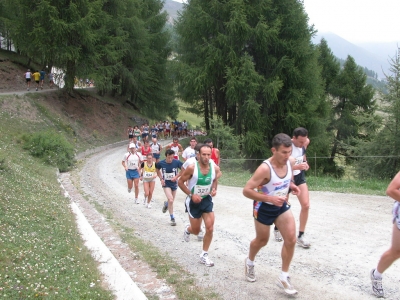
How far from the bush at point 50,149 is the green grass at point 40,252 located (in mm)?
10412

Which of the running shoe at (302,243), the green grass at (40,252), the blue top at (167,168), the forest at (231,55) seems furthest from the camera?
the forest at (231,55)

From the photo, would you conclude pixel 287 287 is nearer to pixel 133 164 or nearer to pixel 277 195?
pixel 277 195

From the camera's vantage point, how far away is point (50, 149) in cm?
2123

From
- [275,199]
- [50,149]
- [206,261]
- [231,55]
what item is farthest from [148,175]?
[231,55]

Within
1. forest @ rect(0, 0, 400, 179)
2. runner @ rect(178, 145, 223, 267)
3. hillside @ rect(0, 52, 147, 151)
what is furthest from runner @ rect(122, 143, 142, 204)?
hillside @ rect(0, 52, 147, 151)

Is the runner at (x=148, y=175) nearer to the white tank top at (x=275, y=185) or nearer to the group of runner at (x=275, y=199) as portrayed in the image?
the group of runner at (x=275, y=199)

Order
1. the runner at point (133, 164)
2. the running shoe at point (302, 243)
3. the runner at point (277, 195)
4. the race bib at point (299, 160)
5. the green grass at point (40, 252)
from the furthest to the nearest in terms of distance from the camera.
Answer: the runner at point (133, 164), the race bib at point (299, 160), the running shoe at point (302, 243), the runner at point (277, 195), the green grass at point (40, 252)

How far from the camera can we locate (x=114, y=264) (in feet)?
19.8

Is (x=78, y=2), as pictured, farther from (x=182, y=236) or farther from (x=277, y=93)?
(x=182, y=236)

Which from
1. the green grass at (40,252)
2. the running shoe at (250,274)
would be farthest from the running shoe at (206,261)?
the green grass at (40,252)

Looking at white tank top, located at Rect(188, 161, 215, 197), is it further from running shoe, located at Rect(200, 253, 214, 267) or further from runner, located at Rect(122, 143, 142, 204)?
runner, located at Rect(122, 143, 142, 204)

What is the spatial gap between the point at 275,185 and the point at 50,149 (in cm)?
1870

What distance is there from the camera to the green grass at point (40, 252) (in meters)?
4.84

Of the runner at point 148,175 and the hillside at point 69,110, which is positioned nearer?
the runner at point 148,175
